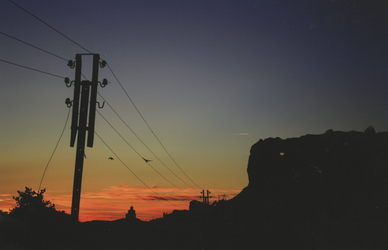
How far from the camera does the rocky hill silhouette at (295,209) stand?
2620 centimetres

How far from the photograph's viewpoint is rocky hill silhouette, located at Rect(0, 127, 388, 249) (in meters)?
A: 26.2

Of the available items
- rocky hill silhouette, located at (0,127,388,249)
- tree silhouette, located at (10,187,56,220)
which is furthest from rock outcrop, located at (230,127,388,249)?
tree silhouette, located at (10,187,56,220)

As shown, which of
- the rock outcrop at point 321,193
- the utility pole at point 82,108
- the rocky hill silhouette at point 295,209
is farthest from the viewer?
the rock outcrop at point 321,193

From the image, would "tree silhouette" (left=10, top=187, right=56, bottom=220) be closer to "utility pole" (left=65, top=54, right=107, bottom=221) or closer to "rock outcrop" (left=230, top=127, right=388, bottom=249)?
"utility pole" (left=65, top=54, right=107, bottom=221)

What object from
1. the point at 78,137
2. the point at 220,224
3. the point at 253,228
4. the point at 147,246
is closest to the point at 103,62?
the point at 78,137

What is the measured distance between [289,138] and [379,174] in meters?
12.9

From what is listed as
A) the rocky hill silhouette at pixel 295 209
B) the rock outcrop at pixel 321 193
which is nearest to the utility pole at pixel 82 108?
the rocky hill silhouette at pixel 295 209

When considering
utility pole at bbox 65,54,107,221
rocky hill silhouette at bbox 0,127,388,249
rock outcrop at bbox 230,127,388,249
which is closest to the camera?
utility pole at bbox 65,54,107,221

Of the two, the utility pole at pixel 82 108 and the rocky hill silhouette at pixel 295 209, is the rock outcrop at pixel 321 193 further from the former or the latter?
the utility pole at pixel 82 108

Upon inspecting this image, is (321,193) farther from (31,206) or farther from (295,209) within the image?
(31,206)

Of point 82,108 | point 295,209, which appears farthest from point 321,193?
point 82,108

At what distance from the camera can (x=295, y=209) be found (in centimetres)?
3619

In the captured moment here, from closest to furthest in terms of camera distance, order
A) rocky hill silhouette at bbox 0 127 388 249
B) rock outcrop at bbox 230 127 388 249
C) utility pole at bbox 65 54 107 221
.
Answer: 1. utility pole at bbox 65 54 107 221
2. rocky hill silhouette at bbox 0 127 388 249
3. rock outcrop at bbox 230 127 388 249

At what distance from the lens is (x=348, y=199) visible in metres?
35.7
